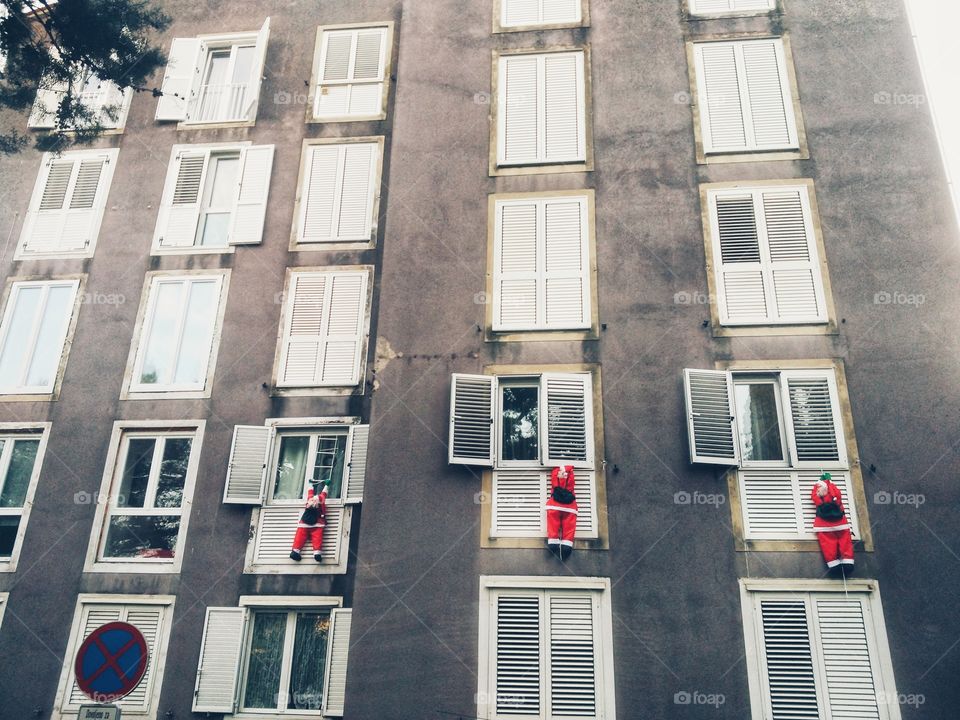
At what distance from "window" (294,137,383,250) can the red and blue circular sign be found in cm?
860

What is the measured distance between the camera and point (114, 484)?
1376cm

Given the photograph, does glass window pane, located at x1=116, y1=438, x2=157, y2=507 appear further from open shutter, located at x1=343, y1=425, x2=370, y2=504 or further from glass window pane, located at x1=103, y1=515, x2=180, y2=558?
open shutter, located at x1=343, y1=425, x2=370, y2=504

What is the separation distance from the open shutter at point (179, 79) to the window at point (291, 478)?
7811 mm

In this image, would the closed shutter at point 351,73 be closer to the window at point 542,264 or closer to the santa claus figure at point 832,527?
the window at point 542,264

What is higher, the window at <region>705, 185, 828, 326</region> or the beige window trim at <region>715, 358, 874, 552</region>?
the window at <region>705, 185, 828, 326</region>

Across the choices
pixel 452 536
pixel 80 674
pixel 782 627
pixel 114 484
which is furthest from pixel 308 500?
pixel 782 627

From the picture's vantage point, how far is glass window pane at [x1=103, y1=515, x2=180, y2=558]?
43.8 ft

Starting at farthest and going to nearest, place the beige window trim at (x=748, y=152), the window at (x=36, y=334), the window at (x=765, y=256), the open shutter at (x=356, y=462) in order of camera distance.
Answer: the window at (x=36, y=334), the beige window trim at (x=748, y=152), the open shutter at (x=356, y=462), the window at (x=765, y=256)

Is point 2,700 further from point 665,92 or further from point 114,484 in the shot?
point 665,92

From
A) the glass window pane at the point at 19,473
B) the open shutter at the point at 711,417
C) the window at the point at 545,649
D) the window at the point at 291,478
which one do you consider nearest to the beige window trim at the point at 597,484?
the window at the point at 545,649

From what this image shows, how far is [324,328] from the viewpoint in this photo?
1450cm

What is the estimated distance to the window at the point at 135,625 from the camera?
12.3 m

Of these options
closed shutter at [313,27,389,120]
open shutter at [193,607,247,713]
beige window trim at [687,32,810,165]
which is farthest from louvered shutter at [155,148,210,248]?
beige window trim at [687,32,810,165]

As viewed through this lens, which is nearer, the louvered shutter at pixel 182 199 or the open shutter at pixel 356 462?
the open shutter at pixel 356 462
